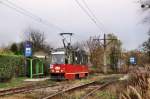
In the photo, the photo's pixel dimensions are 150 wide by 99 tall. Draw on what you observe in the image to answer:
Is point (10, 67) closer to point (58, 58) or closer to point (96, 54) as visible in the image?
point (58, 58)

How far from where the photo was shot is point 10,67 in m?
44.6

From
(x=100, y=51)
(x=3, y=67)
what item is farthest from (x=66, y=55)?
(x=100, y=51)

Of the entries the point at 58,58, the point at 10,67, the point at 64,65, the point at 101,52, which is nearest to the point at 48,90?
the point at 64,65

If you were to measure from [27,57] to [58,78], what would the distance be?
22.1 ft

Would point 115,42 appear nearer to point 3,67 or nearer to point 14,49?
point 14,49

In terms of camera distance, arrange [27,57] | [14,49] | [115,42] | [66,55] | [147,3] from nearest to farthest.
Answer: [147,3]
[66,55]
[27,57]
[14,49]
[115,42]

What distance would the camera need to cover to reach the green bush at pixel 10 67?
4144 centimetres

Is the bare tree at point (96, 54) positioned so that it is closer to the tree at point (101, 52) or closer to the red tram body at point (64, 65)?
the tree at point (101, 52)

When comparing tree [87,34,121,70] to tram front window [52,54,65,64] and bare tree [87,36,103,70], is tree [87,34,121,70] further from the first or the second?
tram front window [52,54,65,64]

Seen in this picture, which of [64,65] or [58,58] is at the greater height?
[58,58]

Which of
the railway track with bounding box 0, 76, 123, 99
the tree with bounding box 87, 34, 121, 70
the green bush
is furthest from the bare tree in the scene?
the railway track with bounding box 0, 76, 123, 99

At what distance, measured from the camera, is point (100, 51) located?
4053 inches

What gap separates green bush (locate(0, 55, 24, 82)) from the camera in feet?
136

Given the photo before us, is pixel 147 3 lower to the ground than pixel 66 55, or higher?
higher
